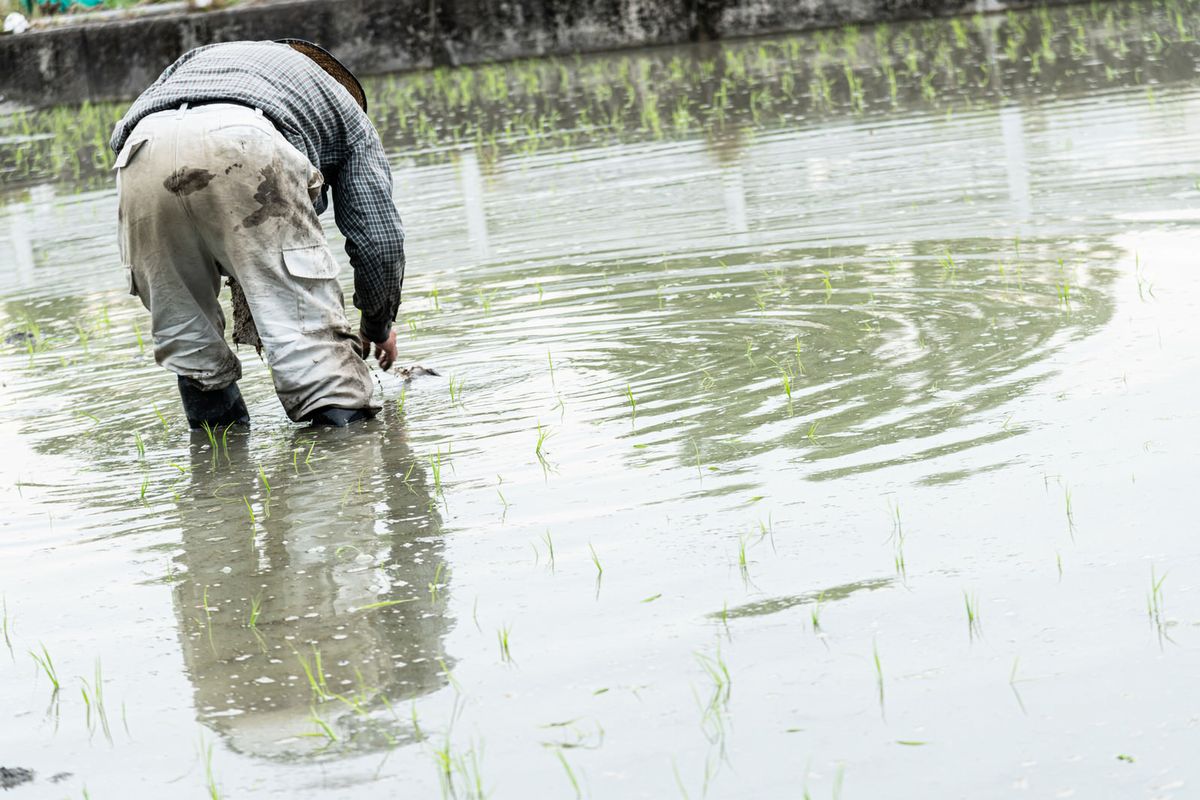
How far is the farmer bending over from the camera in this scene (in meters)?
3.94

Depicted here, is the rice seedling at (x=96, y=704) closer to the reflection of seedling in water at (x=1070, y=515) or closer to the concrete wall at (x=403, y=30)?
the reflection of seedling in water at (x=1070, y=515)

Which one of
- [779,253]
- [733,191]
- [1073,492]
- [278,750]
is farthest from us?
[733,191]

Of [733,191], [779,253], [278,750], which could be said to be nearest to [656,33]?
[733,191]

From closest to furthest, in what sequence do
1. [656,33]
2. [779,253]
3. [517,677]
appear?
[517,677] < [779,253] < [656,33]

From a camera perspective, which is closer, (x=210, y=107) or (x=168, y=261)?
(x=210, y=107)

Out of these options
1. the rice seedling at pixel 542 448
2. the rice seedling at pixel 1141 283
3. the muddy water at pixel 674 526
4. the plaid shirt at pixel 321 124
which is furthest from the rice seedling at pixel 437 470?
the rice seedling at pixel 1141 283

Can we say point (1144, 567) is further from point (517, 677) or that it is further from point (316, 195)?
point (316, 195)

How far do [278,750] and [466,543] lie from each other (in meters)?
0.94

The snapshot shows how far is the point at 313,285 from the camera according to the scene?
13.7ft

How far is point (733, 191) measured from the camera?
7.72 m

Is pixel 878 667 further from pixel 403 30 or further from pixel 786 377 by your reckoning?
pixel 403 30

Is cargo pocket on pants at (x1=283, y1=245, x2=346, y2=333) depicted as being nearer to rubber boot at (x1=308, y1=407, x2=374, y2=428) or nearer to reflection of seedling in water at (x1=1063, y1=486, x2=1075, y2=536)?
rubber boot at (x1=308, y1=407, x2=374, y2=428)

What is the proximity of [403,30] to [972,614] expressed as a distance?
15.0 metres

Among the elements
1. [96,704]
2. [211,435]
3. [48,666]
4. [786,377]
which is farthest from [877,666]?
[211,435]
